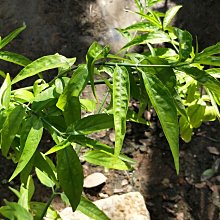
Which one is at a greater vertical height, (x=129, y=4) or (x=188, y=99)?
(x=188, y=99)

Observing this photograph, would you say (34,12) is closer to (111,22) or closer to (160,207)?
(111,22)

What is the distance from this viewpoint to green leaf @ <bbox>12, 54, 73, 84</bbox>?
3.42 feet

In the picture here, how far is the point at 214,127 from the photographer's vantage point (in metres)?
3.06

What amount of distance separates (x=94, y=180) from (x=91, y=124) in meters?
1.69

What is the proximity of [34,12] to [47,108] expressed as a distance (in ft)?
7.74

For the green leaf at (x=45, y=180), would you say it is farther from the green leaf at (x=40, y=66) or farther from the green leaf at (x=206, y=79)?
the green leaf at (x=206, y=79)

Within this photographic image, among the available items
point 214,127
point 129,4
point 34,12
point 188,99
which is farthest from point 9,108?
point 129,4

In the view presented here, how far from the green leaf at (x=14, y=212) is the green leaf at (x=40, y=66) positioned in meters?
0.78

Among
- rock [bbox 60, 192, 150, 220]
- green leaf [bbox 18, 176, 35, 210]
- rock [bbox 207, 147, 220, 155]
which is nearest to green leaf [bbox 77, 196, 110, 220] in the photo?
green leaf [bbox 18, 176, 35, 210]

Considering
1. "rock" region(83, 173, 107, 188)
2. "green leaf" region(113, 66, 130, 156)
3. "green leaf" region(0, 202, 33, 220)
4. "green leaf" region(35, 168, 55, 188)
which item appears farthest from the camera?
"rock" region(83, 173, 107, 188)

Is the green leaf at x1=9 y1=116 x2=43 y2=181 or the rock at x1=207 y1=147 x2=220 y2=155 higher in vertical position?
the green leaf at x1=9 y1=116 x2=43 y2=181

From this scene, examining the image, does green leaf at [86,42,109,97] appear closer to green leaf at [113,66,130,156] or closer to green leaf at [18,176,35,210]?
green leaf at [113,66,130,156]

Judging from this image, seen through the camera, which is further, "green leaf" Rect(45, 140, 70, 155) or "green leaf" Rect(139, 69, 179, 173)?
"green leaf" Rect(45, 140, 70, 155)

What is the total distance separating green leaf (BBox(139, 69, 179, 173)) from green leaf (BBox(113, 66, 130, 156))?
0.15 ft
